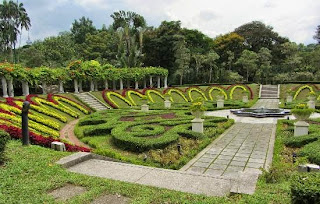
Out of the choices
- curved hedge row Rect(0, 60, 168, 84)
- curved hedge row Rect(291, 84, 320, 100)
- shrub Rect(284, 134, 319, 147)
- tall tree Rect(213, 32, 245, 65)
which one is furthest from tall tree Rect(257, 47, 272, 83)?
shrub Rect(284, 134, 319, 147)

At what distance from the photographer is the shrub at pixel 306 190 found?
10.7 ft

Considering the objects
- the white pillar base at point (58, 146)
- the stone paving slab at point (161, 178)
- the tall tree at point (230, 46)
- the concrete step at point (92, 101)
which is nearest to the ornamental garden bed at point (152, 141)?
the white pillar base at point (58, 146)

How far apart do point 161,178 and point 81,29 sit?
200 feet

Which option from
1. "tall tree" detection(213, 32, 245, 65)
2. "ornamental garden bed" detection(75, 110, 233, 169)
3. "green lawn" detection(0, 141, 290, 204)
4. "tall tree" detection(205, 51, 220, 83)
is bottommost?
"ornamental garden bed" detection(75, 110, 233, 169)

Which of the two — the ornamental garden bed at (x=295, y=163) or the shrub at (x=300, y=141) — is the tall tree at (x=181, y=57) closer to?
the ornamental garden bed at (x=295, y=163)

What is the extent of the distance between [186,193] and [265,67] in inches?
1680

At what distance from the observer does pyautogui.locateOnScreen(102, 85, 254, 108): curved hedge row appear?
25020mm

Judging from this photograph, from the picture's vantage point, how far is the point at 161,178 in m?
4.97

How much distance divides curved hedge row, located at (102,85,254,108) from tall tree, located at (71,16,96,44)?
35981mm

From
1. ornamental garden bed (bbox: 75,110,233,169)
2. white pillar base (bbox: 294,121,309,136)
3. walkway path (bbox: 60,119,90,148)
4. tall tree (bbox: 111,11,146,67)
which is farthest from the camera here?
tall tree (bbox: 111,11,146,67)

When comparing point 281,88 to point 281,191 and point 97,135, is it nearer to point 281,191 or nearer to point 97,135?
point 97,135

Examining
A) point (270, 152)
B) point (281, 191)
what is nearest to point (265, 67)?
point (270, 152)

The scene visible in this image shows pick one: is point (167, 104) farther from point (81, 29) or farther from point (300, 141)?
point (81, 29)

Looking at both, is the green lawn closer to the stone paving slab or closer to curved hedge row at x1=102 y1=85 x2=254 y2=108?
the stone paving slab
